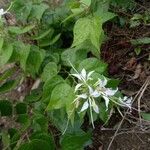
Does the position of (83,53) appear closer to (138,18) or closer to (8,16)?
(138,18)

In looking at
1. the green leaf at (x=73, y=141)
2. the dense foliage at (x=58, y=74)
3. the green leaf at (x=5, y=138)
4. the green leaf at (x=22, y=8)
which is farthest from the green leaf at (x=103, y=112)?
the green leaf at (x=22, y=8)

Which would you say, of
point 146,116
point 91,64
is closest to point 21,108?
point 91,64

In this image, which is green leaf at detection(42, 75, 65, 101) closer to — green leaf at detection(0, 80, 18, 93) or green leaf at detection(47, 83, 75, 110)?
green leaf at detection(47, 83, 75, 110)

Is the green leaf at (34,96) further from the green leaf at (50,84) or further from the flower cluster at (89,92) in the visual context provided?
the flower cluster at (89,92)

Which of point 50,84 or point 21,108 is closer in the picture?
point 50,84

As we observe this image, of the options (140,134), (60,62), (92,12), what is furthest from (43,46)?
(140,134)

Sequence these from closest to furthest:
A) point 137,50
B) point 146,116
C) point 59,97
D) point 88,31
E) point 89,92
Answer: point 89,92 < point 59,97 < point 88,31 < point 146,116 < point 137,50

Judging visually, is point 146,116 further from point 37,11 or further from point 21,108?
point 37,11
